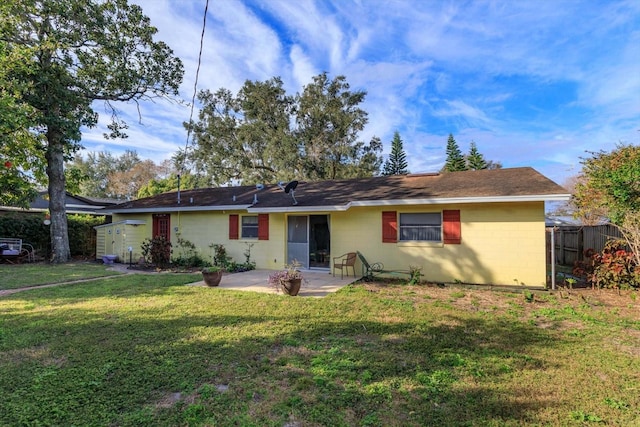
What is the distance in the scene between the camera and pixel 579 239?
37.3ft

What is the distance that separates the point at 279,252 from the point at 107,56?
1145 centimetres

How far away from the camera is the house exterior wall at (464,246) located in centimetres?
842

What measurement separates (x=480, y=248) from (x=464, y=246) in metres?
0.41

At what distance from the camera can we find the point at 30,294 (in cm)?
745

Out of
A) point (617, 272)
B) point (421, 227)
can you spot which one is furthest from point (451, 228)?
point (617, 272)

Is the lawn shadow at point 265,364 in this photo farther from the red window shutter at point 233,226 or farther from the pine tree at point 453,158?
the pine tree at point 453,158

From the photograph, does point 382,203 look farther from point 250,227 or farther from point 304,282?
point 250,227

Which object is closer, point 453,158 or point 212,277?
point 212,277

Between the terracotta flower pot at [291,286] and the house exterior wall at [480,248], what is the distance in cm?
357

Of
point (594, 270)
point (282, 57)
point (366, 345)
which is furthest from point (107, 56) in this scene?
point (594, 270)

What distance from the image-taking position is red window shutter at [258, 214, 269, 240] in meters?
11.8

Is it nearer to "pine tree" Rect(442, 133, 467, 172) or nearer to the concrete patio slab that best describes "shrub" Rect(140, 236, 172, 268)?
the concrete patio slab

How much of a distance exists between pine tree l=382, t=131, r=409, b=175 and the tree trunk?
84.8 feet

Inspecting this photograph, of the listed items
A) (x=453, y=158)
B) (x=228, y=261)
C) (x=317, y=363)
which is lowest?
(x=317, y=363)
